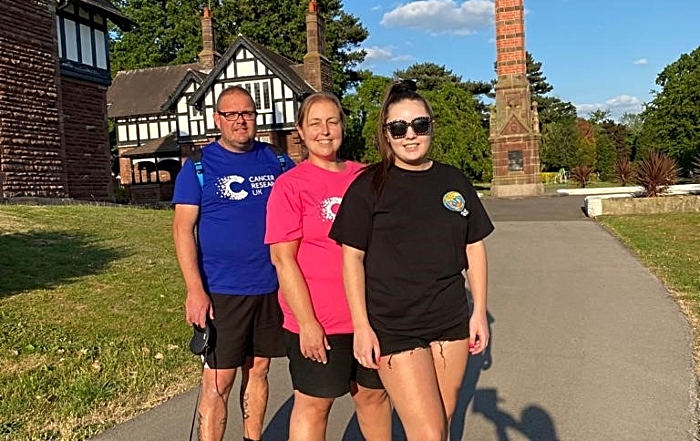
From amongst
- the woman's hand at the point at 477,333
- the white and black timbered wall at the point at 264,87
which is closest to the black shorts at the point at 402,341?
the woman's hand at the point at 477,333

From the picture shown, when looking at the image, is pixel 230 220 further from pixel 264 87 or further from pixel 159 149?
pixel 159 149

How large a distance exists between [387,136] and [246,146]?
40.1 inches

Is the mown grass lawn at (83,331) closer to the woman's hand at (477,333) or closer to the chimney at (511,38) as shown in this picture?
the woman's hand at (477,333)

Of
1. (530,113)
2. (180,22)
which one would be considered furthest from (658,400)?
(180,22)

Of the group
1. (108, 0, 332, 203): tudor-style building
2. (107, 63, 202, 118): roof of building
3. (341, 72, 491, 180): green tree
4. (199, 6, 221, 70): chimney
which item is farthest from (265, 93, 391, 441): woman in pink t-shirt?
(341, 72, 491, 180): green tree

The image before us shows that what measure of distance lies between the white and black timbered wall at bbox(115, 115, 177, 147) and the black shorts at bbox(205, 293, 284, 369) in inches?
1512

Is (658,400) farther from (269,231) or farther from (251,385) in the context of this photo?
(269,231)

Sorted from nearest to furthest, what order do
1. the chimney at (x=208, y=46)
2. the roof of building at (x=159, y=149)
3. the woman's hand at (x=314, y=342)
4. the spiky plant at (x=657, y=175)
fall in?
the woman's hand at (x=314, y=342)
the spiky plant at (x=657, y=175)
the roof of building at (x=159, y=149)
the chimney at (x=208, y=46)

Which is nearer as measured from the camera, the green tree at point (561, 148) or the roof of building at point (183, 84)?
the roof of building at point (183, 84)

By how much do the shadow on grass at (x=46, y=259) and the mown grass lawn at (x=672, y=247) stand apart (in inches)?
305

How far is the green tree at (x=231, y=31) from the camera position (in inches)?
2266

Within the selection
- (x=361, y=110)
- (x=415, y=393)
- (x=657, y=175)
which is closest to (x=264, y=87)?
(x=361, y=110)

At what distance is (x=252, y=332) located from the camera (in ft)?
12.1

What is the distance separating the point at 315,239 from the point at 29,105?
20392 millimetres
